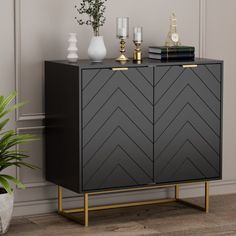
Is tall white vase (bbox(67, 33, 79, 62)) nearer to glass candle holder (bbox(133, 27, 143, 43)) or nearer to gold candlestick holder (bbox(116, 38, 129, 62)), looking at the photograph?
gold candlestick holder (bbox(116, 38, 129, 62))

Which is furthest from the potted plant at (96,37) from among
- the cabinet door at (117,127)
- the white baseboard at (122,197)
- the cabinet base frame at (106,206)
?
the white baseboard at (122,197)

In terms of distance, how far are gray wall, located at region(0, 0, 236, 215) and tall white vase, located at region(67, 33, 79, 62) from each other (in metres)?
0.15

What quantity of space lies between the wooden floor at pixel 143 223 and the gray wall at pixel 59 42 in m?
0.18

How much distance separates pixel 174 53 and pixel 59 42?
2.36 feet

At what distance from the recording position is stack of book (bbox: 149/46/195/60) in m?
4.59

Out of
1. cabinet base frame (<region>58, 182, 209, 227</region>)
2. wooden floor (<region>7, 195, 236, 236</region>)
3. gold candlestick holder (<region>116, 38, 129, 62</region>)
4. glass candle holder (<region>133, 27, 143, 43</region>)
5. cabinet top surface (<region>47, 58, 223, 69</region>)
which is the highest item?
glass candle holder (<region>133, 27, 143, 43</region>)

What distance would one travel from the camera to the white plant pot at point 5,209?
164 inches

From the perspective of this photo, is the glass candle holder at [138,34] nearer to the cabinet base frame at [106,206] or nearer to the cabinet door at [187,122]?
the cabinet door at [187,122]

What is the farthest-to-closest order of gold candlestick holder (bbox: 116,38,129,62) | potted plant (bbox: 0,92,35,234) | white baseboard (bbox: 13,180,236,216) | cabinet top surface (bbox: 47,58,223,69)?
white baseboard (bbox: 13,180,236,216) < gold candlestick holder (bbox: 116,38,129,62) < cabinet top surface (bbox: 47,58,223,69) < potted plant (bbox: 0,92,35,234)

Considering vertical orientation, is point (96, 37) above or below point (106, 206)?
above

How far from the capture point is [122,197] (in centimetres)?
494

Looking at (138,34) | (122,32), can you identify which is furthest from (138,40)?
(122,32)

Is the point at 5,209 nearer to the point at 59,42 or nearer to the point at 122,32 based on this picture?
the point at 59,42

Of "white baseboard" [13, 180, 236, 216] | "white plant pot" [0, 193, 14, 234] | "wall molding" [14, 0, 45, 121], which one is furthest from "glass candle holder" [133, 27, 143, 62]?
"white plant pot" [0, 193, 14, 234]
